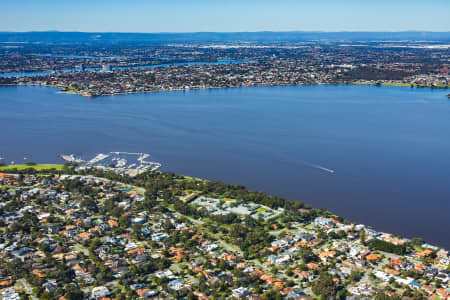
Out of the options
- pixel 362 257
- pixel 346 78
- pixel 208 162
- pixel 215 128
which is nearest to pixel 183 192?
pixel 208 162

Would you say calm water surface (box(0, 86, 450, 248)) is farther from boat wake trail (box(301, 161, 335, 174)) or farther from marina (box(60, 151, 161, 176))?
marina (box(60, 151, 161, 176))

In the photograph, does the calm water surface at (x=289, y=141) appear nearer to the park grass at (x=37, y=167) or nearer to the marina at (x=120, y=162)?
the marina at (x=120, y=162)

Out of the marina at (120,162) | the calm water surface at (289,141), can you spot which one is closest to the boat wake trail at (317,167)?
the calm water surface at (289,141)

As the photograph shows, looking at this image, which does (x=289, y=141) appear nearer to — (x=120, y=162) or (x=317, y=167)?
(x=317, y=167)

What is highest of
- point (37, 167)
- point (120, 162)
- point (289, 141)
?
point (289, 141)

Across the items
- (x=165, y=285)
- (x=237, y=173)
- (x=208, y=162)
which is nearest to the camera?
(x=165, y=285)

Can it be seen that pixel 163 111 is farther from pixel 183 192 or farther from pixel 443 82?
pixel 443 82

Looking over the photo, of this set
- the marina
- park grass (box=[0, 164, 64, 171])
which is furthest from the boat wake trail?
park grass (box=[0, 164, 64, 171])

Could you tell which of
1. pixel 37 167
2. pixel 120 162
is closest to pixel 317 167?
pixel 120 162
